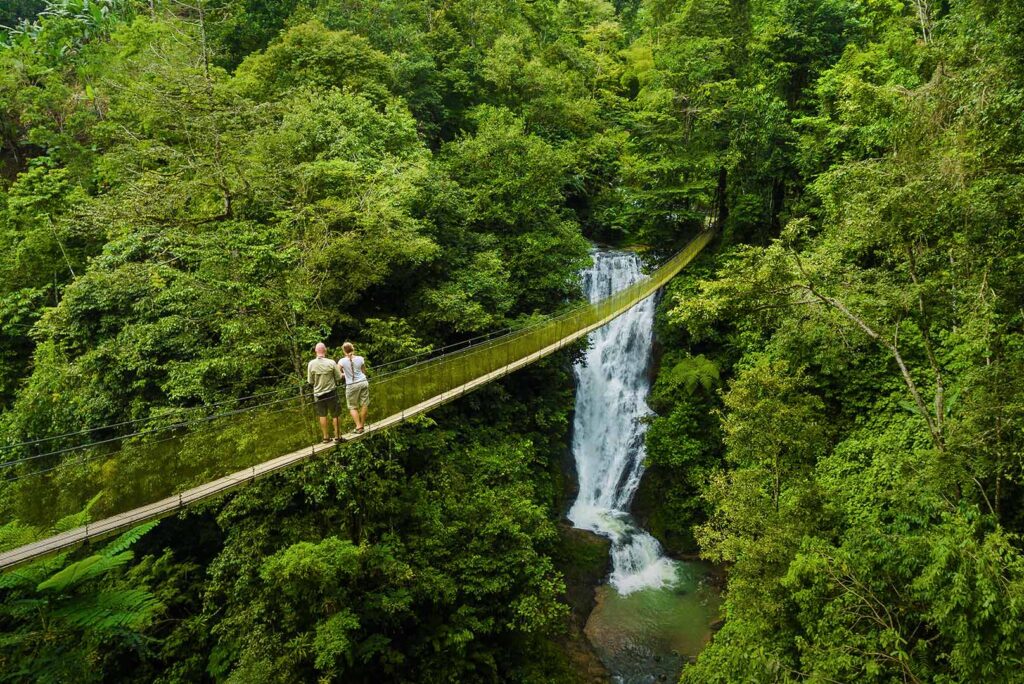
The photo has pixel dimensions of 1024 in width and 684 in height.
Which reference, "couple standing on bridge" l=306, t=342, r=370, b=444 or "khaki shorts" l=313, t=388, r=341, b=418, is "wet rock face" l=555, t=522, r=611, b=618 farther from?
"khaki shorts" l=313, t=388, r=341, b=418

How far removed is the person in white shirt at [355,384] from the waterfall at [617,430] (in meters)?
8.41

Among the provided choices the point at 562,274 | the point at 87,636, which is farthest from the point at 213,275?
the point at 562,274

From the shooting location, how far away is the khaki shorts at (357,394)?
6.18 m

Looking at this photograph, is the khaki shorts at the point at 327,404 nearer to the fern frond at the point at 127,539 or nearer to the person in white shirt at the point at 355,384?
the person in white shirt at the point at 355,384

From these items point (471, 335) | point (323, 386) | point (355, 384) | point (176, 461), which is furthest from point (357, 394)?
point (471, 335)

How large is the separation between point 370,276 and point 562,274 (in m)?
5.11

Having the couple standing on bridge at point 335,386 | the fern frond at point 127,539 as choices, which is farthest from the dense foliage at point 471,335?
the couple standing on bridge at point 335,386

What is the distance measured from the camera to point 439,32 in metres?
18.6

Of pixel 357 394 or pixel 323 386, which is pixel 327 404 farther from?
pixel 357 394

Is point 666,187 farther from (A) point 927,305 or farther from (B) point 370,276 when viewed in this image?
(B) point 370,276

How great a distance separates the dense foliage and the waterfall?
Answer: 883 millimetres

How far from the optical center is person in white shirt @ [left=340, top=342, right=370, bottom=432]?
6.16 m

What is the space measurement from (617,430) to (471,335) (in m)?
5.86

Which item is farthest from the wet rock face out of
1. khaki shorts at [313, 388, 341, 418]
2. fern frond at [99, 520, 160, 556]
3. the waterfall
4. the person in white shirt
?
fern frond at [99, 520, 160, 556]
